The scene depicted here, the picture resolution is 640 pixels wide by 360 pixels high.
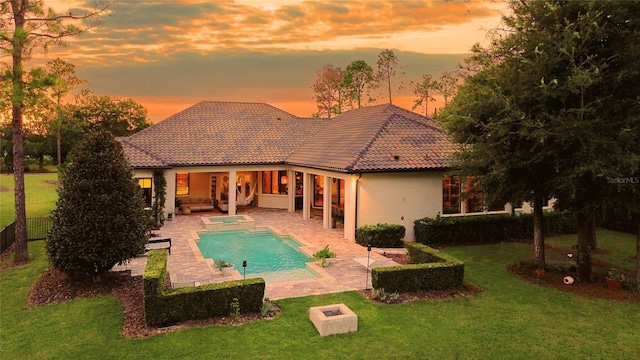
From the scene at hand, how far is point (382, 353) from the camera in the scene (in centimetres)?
838

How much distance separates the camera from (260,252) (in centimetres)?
1750

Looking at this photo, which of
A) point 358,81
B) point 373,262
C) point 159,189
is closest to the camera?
point 373,262

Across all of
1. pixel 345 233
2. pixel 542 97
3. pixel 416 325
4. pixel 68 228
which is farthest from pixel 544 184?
pixel 68 228

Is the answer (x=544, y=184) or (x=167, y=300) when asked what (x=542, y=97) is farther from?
(x=167, y=300)

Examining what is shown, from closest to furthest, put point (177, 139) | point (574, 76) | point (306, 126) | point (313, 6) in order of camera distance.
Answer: point (574, 76), point (313, 6), point (177, 139), point (306, 126)

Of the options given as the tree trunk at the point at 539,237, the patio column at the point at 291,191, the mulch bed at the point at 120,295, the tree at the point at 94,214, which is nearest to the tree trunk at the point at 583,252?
the tree trunk at the point at 539,237

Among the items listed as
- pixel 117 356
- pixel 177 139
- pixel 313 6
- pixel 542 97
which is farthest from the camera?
pixel 177 139

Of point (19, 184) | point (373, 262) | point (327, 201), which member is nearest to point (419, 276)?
point (373, 262)

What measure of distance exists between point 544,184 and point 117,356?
12.6 metres

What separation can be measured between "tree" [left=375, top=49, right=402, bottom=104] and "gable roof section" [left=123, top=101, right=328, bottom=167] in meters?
Result: 21.2

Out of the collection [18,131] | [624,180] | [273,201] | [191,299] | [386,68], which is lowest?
[191,299]

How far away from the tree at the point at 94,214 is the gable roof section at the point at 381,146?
955 cm

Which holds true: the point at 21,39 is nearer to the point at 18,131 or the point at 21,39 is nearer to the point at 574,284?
the point at 18,131

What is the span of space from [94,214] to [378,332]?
8462 millimetres
